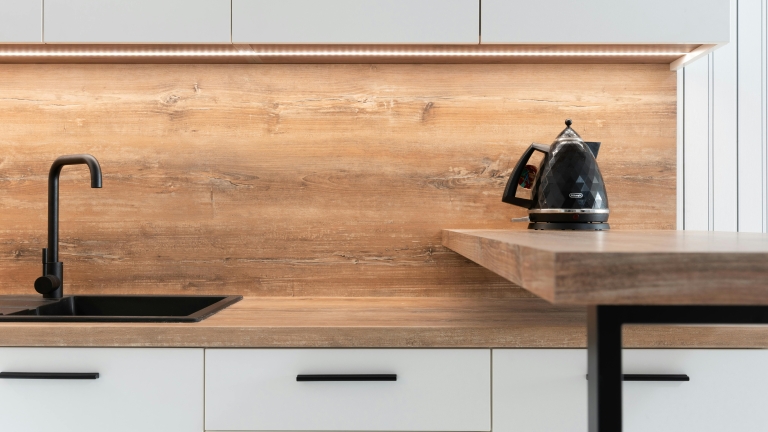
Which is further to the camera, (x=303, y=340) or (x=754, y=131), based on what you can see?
(x=754, y=131)

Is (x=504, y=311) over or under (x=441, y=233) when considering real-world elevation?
A: under

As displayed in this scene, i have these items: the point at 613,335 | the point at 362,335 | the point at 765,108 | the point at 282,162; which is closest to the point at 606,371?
the point at 613,335

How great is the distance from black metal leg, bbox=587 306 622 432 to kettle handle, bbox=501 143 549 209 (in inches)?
36.5

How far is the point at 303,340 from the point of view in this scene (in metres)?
1.06

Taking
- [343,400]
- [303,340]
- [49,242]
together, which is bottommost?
[343,400]

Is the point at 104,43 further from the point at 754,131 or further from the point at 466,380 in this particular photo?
the point at 754,131

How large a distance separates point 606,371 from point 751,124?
139cm

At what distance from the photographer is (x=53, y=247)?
4.84ft

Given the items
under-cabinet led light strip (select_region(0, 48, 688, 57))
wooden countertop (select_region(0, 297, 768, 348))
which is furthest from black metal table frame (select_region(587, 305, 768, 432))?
under-cabinet led light strip (select_region(0, 48, 688, 57))

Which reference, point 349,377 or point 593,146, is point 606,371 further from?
point 593,146

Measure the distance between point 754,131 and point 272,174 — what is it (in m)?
1.36

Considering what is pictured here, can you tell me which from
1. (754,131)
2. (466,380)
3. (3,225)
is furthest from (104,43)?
(754,131)
